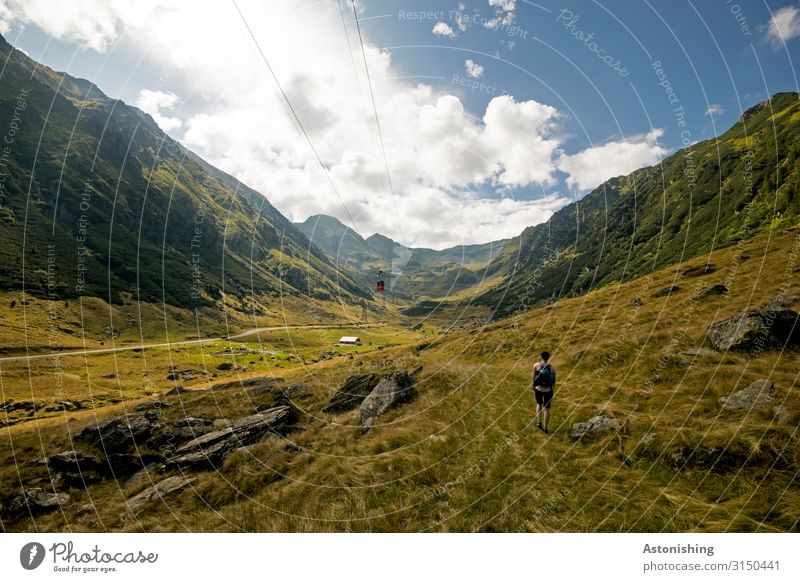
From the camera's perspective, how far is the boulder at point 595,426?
1093 cm

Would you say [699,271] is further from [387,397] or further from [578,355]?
[387,397]

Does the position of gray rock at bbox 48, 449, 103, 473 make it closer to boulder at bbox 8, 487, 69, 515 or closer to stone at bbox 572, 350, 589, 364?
boulder at bbox 8, 487, 69, 515

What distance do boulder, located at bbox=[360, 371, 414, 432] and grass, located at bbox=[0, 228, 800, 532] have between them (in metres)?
0.58

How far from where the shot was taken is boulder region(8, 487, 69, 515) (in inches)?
486

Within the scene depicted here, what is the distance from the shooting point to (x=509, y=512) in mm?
7590

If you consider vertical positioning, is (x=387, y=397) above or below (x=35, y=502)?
above

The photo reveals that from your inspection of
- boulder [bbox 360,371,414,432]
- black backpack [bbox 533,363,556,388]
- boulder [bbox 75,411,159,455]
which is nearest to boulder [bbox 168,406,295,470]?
boulder [bbox 75,411,159,455]

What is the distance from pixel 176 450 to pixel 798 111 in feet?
851

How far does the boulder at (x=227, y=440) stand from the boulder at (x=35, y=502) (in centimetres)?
367

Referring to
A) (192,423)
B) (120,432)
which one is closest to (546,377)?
(192,423)

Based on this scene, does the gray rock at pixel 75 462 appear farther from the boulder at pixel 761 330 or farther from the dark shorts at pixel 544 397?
the boulder at pixel 761 330

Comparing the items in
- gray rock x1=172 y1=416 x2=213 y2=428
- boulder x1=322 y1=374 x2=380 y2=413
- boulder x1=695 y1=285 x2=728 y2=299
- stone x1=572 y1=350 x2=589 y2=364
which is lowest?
gray rock x1=172 y1=416 x2=213 y2=428

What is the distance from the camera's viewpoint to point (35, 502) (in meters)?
12.6

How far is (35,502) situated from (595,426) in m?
20.9
